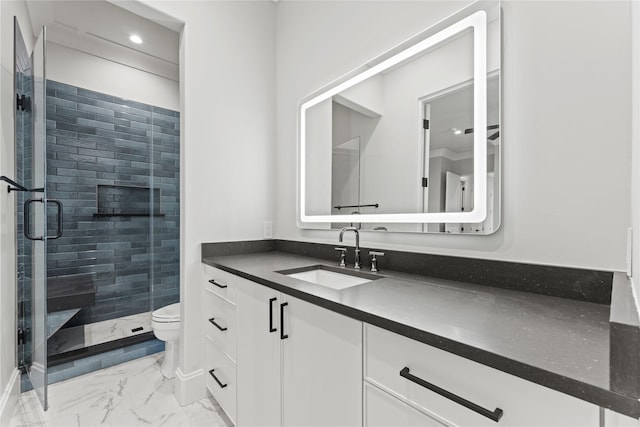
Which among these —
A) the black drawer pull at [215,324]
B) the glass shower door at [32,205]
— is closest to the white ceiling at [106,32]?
the glass shower door at [32,205]

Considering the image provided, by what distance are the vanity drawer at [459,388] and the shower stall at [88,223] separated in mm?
1980

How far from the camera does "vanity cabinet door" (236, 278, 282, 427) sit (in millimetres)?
1184

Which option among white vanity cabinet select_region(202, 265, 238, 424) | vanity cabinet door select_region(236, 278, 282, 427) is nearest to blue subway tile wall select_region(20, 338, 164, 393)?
white vanity cabinet select_region(202, 265, 238, 424)

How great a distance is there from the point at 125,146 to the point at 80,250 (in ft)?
3.71

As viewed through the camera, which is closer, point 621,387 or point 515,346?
point 621,387

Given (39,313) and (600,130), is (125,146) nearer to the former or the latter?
(39,313)

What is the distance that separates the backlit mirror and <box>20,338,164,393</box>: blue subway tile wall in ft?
6.01

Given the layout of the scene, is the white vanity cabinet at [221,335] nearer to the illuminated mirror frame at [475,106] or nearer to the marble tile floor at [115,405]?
the marble tile floor at [115,405]

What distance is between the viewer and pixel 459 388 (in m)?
0.63

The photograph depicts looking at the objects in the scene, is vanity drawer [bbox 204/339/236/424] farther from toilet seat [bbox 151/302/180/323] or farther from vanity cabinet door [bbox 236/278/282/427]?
toilet seat [bbox 151/302/180/323]

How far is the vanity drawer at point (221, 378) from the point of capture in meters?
1.48

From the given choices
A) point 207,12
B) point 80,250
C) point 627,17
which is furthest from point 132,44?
point 627,17

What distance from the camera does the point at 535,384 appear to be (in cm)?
53

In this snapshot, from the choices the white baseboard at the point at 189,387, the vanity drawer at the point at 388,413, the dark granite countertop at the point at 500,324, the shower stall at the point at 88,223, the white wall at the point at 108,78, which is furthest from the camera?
the white wall at the point at 108,78
